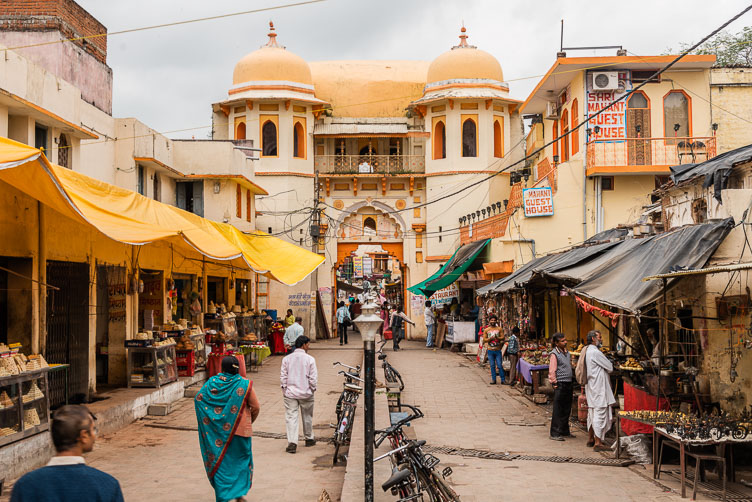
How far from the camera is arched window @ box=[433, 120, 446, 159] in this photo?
32.2 meters

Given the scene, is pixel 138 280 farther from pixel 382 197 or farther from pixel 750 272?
pixel 382 197

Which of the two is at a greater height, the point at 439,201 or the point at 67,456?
the point at 439,201

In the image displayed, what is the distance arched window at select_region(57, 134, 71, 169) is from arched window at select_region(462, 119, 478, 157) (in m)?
19.3

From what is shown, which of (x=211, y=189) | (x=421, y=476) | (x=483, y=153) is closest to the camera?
(x=421, y=476)

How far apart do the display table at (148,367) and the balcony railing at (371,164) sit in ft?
62.5

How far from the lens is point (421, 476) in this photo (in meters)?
6.51

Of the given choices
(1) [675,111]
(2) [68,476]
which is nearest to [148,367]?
(2) [68,476]

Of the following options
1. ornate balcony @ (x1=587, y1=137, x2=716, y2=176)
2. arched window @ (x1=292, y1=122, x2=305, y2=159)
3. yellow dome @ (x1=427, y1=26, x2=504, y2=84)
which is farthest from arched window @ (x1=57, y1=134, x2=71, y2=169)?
yellow dome @ (x1=427, y1=26, x2=504, y2=84)

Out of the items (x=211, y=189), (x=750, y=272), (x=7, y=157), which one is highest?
(x=211, y=189)

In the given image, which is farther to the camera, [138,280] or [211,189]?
[211,189]

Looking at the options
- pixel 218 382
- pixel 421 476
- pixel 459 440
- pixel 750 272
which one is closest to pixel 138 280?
pixel 459 440

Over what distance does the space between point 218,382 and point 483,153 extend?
2578cm

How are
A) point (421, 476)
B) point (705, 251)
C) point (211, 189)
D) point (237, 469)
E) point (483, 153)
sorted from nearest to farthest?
point (421, 476) < point (237, 469) < point (705, 251) < point (211, 189) < point (483, 153)

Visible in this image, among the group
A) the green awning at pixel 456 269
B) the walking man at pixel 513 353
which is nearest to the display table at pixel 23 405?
the walking man at pixel 513 353
